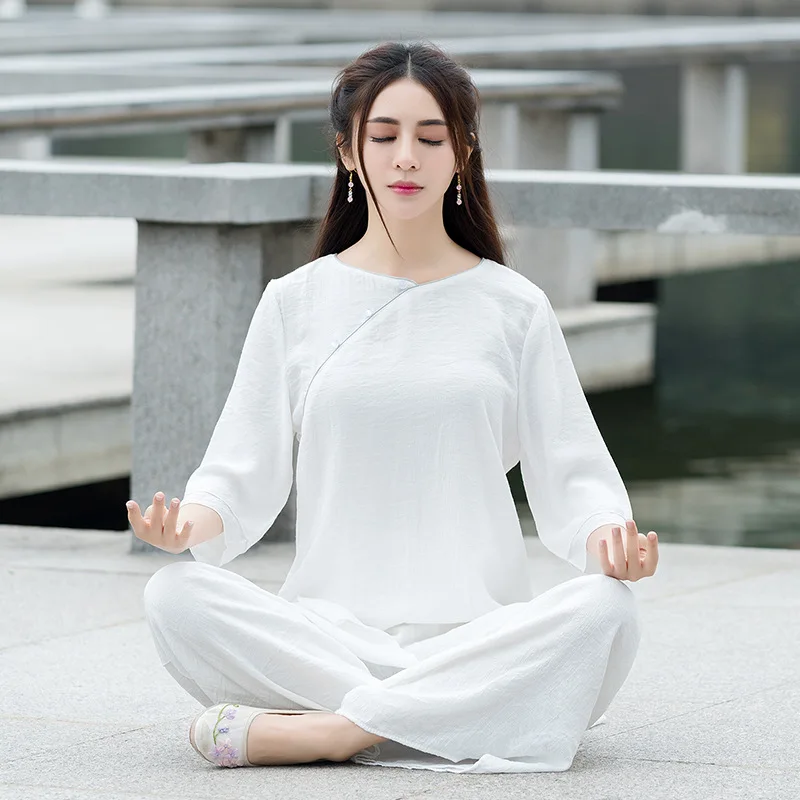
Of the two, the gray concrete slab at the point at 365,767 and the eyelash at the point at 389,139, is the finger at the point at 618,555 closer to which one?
the gray concrete slab at the point at 365,767

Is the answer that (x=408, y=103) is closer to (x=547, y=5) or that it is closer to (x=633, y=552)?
(x=633, y=552)

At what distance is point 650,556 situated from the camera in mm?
3504

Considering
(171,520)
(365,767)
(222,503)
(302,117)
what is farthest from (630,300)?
(171,520)

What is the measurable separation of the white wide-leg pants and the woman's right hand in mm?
82

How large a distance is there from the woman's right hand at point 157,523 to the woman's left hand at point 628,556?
78cm

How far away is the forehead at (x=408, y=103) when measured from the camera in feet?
12.4

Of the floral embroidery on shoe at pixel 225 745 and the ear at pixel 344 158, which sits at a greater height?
the ear at pixel 344 158

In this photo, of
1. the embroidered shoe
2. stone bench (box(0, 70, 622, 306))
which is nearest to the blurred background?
stone bench (box(0, 70, 622, 306))

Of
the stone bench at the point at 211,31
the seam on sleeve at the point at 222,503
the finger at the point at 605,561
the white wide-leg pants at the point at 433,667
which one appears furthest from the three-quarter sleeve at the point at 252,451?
the stone bench at the point at 211,31

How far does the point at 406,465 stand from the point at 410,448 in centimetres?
3

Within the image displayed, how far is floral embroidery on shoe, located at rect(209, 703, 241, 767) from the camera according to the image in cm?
368

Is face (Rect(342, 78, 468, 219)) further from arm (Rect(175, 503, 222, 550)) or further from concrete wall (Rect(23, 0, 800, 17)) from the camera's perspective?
concrete wall (Rect(23, 0, 800, 17))

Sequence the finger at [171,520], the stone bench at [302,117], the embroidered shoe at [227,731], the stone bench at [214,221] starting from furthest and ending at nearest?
the stone bench at [302,117], the stone bench at [214,221], the embroidered shoe at [227,731], the finger at [171,520]

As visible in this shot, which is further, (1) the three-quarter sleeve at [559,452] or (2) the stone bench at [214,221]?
(2) the stone bench at [214,221]
